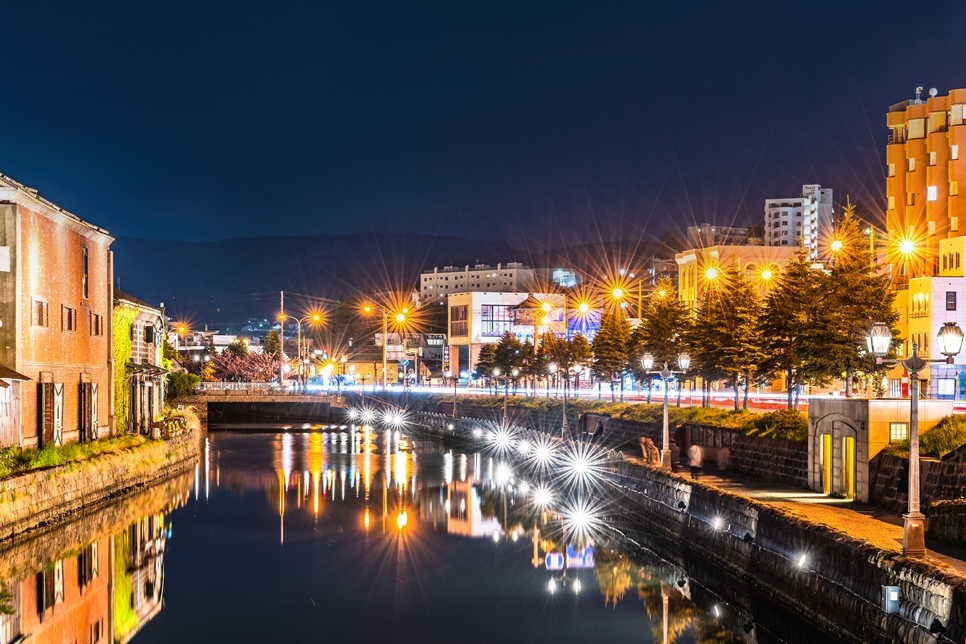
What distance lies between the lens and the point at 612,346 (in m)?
68.3

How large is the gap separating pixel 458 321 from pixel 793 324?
336ft

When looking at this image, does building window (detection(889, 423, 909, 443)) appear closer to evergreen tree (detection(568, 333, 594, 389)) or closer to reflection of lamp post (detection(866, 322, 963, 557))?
reflection of lamp post (detection(866, 322, 963, 557))

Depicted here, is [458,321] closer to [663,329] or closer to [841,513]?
[663,329]

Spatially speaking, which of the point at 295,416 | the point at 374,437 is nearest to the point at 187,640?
the point at 374,437

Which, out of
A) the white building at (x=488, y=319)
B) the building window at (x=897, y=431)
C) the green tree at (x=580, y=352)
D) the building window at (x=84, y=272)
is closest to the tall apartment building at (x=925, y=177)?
the green tree at (x=580, y=352)

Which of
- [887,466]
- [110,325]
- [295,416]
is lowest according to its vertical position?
[295,416]

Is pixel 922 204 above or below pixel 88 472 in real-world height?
above

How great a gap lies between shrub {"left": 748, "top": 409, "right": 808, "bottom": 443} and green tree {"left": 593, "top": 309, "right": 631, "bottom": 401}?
31.0m

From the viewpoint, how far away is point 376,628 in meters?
24.0

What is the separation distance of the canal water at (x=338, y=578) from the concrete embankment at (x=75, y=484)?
0.67 metres

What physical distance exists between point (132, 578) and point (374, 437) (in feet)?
179

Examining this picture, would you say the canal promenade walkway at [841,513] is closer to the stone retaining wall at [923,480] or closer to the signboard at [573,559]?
the stone retaining wall at [923,480]

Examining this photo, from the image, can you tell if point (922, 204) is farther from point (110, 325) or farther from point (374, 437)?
point (110, 325)

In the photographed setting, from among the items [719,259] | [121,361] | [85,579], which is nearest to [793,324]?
[85,579]
